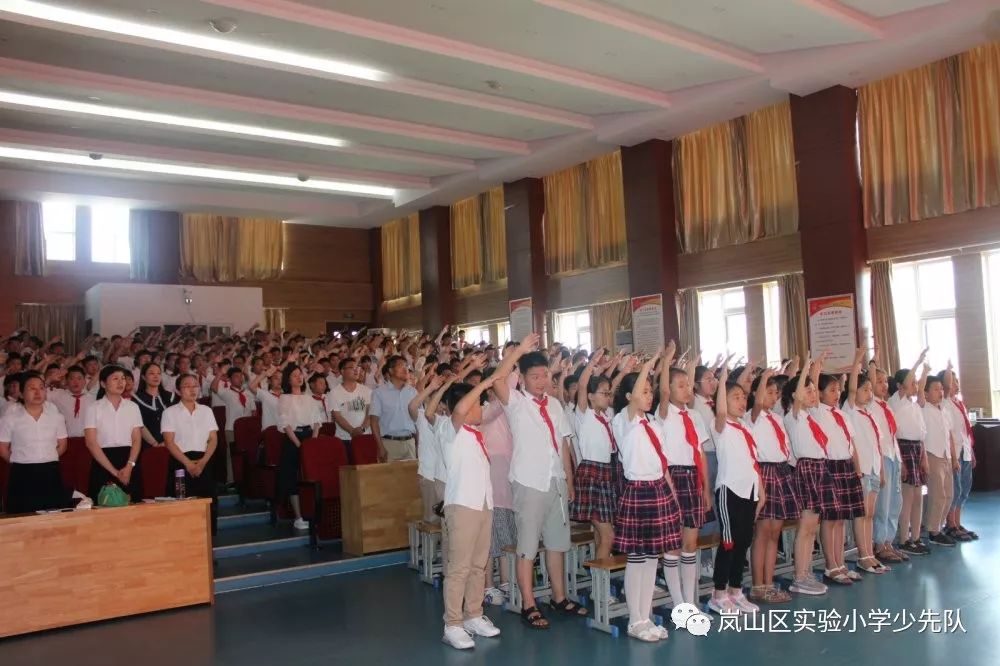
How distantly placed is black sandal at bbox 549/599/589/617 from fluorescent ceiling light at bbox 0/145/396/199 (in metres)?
11.1

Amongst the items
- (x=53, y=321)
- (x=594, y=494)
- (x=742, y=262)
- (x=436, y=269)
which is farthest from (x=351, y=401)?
(x=53, y=321)

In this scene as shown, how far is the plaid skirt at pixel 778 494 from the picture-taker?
5.50m

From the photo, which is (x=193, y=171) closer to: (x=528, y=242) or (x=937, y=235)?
(x=528, y=242)

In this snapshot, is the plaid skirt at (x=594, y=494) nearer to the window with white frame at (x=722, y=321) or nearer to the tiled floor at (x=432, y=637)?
the tiled floor at (x=432, y=637)

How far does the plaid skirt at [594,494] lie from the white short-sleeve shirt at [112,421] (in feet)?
11.7

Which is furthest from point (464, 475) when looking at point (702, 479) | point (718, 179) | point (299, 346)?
point (718, 179)

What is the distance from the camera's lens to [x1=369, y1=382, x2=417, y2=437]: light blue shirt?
7.85 meters

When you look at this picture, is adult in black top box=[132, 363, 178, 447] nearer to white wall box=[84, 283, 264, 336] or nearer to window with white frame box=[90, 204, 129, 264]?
white wall box=[84, 283, 264, 336]

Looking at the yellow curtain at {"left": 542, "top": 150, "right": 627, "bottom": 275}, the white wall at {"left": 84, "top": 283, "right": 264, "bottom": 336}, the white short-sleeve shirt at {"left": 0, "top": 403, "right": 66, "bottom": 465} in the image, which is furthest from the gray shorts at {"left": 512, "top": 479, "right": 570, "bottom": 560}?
the white wall at {"left": 84, "top": 283, "right": 264, "bottom": 336}

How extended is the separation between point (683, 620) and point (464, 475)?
161cm

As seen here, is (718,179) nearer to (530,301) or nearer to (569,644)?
(530,301)

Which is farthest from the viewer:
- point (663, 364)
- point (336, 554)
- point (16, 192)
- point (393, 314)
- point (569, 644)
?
point (393, 314)

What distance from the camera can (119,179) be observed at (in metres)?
15.3

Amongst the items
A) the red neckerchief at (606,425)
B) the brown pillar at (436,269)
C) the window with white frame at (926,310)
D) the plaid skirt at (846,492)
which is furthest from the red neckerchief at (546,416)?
the brown pillar at (436,269)
